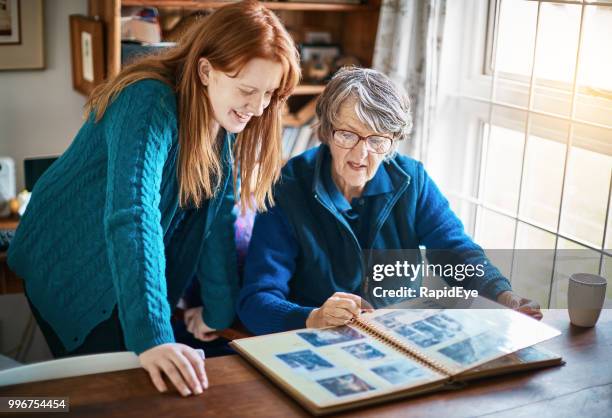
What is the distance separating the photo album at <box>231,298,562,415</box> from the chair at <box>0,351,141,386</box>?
20 centimetres

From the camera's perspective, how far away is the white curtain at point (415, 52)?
2.51m

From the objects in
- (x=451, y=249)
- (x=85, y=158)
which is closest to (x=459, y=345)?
(x=451, y=249)

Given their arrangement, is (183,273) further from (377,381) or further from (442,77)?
(442,77)

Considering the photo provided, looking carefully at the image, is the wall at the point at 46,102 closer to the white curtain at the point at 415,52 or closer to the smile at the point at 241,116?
the white curtain at the point at 415,52

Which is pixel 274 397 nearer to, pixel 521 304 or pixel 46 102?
pixel 521 304

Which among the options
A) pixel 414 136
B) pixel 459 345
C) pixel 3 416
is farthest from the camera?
pixel 414 136

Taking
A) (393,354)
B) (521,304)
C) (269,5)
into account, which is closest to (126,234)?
(393,354)

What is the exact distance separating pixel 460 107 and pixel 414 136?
23 centimetres

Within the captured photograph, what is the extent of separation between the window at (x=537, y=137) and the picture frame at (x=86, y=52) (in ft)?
3.85

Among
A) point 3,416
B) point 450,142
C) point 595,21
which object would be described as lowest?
point 3,416

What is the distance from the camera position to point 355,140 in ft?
5.85

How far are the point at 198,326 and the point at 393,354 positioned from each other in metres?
0.69

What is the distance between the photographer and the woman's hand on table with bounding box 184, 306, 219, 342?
1.84m

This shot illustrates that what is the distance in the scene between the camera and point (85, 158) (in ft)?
5.06
